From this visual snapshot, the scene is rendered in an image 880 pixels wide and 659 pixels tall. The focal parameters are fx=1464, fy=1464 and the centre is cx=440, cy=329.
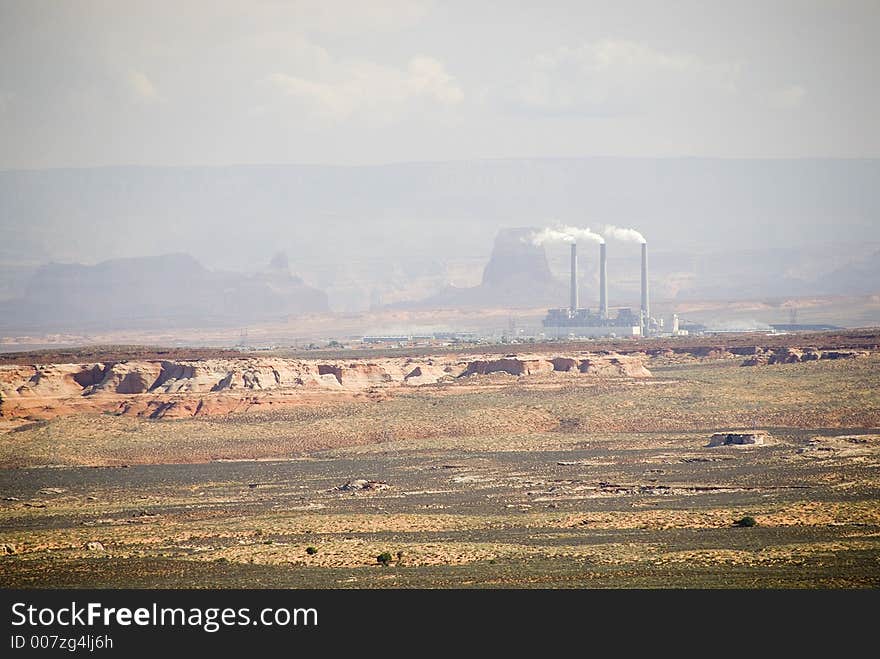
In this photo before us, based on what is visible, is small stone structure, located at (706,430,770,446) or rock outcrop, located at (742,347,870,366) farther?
rock outcrop, located at (742,347,870,366)

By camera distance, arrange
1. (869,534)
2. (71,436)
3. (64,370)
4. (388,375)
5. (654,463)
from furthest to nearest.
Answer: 1. (388,375)
2. (64,370)
3. (71,436)
4. (654,463)
5. (869,534)

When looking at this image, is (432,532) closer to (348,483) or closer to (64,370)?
(348,483)

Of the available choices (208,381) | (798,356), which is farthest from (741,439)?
(798,356)

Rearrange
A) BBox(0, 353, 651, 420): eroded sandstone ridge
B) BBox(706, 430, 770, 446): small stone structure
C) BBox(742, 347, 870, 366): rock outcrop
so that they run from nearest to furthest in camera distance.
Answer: BBox(706, 430, 770, 446): small stone structure < BBox(0, 353, 651, 420): eroded sandstone ridge < BBox(742, 347, 870, 366): rock outcrop

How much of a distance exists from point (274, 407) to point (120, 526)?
49.9 m

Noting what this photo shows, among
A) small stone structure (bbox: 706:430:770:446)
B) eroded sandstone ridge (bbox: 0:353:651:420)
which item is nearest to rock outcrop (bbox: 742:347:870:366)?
eroded sandstone ridge (bbox: 0:353:651:420)

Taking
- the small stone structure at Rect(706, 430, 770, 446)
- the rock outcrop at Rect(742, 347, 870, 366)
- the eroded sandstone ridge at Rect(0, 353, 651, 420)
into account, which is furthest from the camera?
the rock outcrop at Rect(742, 347, 870, 366)

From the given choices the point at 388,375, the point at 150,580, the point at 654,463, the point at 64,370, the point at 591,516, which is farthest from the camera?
the point at 388,375

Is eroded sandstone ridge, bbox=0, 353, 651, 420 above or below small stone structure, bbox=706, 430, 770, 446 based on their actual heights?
above

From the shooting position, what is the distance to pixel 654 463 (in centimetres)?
9194

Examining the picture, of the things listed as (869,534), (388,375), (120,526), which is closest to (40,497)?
(120,526)

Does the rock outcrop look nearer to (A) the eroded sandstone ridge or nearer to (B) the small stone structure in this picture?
(A) the eroded sandstone ridge

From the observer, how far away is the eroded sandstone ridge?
388 feet

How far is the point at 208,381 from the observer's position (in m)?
127
